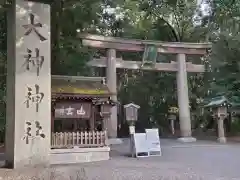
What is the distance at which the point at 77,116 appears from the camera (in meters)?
11.2

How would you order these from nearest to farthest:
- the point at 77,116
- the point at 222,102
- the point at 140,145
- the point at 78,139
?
1. the point at 78,139
2. the point at 77,116
3. the point at 140,145
4. the point at 222,102

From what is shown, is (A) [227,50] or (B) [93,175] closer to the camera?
(B) [93,175]

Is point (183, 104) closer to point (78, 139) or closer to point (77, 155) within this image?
point (78, 139)

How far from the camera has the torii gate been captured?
1716 centimetres

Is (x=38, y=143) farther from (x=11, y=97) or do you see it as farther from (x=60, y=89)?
(x=60, y=89)

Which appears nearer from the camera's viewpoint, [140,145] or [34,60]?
[34,60]

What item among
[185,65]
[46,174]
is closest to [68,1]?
[46,174]

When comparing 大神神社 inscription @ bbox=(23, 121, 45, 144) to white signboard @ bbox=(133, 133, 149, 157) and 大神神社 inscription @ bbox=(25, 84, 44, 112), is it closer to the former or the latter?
大神神社 inscription @ bbox=(25, 84, 44, 112)

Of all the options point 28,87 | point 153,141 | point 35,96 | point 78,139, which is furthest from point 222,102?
point 28,87

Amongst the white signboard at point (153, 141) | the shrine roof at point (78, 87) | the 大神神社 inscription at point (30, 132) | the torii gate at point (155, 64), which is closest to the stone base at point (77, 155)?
the 大神神社 inscription at point (30, 132)

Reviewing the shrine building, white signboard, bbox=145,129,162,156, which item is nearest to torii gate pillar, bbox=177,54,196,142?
white signboard, bbox=145,129,162,156

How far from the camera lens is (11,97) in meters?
9.67

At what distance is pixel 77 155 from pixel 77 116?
1415 millimetres

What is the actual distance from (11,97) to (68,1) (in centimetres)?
466
